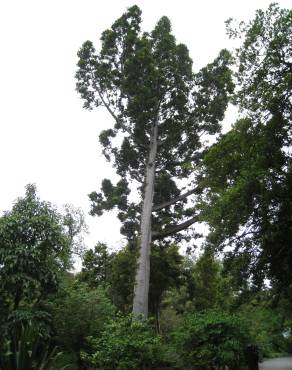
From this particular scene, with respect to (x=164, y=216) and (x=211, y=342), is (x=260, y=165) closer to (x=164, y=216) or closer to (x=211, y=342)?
(x=211, y=342)

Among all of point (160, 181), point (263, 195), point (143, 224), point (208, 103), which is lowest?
point (263, 195)

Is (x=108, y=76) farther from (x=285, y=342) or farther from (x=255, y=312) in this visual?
(x=285, y=342)

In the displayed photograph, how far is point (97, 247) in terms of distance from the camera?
24.6 metres

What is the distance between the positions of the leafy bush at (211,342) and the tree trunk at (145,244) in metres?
5.21

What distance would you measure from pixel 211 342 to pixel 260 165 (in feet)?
14.3

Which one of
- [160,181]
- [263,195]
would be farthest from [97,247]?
[263,195]

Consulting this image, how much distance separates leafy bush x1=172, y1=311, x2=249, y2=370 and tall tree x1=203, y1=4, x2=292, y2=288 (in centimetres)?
173

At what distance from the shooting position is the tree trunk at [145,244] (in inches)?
680

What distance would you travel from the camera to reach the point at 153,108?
21.8 meters

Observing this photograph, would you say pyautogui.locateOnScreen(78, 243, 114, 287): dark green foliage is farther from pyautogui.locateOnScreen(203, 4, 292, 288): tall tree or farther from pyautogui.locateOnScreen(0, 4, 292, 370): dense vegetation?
pyautogui.locateOnScreen(203, 4, 292, 288): tall tree

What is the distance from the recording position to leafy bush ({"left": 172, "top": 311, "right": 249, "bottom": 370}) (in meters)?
10.0

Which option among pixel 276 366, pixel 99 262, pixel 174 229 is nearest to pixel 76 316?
pixel 174 229

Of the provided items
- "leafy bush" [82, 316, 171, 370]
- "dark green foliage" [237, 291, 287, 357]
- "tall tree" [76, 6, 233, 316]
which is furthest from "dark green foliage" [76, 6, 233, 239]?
"leafy bush" [82, 316, 171, 370]

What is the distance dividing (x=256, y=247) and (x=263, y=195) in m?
2.43
